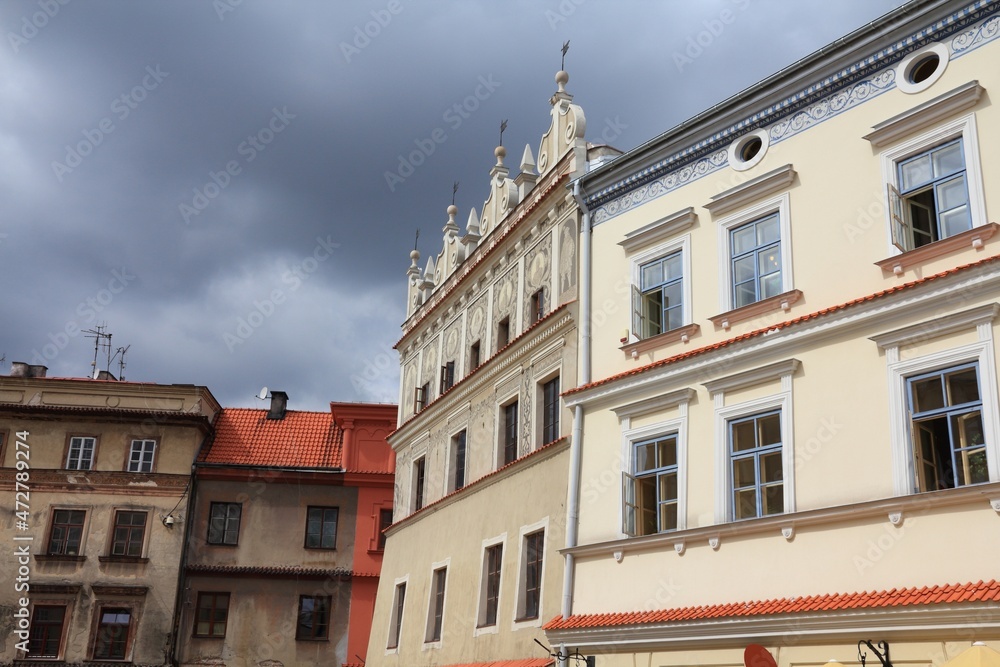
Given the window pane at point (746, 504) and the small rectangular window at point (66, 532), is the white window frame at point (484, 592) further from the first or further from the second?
the small rectangular window at point (66, 532)

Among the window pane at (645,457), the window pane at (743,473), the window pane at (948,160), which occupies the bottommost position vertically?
the window pane at (743,473)

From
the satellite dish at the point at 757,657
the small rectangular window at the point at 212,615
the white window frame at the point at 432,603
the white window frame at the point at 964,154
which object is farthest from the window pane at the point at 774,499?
the small rectangular window at the point at 212,615

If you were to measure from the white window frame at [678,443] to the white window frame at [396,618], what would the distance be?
1018 centimetres

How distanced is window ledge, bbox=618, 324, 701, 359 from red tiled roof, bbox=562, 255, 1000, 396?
0.29 meters

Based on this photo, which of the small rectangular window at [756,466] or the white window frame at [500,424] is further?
the white window frame at [500,424]

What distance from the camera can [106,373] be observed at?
38.9 m

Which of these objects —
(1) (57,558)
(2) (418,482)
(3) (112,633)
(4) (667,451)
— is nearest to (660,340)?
(4) (667,451)

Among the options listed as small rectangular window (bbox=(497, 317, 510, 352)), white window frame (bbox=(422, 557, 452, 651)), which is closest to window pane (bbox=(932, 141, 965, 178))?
small rectangular window (bbox=(497, 317, 510, 352))

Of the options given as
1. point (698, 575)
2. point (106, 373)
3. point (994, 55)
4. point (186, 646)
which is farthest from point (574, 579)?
point (106, 373)

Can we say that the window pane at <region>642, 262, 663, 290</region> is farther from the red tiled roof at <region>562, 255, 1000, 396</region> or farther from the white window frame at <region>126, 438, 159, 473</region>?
the white window frame at <region>126, 438, 159, 473</region>

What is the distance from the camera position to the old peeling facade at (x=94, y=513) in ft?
103

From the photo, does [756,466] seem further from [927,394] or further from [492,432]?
[492,432]

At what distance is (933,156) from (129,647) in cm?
2693

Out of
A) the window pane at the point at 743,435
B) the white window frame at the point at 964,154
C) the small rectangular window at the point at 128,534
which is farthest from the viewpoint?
the small rectangular window at the point at 128,534
